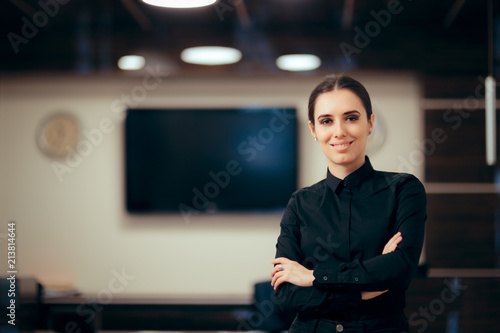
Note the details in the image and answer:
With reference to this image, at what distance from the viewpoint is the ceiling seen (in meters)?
4.71

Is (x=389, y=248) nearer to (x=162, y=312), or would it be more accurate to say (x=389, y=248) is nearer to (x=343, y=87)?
(x=343, y=87)

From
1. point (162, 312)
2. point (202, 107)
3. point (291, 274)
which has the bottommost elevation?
point (162, 312)

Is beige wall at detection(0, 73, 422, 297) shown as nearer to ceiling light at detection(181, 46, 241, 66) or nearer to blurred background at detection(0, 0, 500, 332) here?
blurred background at detection(0, 0, 500, 332)

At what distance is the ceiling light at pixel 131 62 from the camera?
5039mm

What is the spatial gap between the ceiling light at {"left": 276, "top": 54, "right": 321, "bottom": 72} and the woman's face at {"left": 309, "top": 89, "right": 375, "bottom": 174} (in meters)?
3.56

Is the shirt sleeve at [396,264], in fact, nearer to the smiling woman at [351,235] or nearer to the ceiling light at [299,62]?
Result: the smiling woman at [351,235]

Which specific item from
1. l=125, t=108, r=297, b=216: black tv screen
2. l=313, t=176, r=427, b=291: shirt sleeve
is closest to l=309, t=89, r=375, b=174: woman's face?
l=313, t=176, r=427, b=291: shirt sleeve

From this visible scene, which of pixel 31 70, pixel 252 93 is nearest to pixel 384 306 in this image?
pixel 252 93

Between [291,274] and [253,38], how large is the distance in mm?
3773

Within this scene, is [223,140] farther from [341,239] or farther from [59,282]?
[341,239]

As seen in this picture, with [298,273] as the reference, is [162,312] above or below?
below

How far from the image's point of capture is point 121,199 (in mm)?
5219

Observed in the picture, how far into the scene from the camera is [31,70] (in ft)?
16.8

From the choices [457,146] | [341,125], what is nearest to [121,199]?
[457,146]
